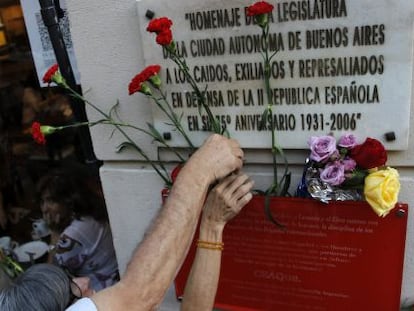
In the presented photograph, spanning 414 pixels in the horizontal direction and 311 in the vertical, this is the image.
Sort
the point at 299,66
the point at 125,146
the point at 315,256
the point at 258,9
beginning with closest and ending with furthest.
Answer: the point at 258,9
the point at 299,66
the point at 315,256
the point at 125,146

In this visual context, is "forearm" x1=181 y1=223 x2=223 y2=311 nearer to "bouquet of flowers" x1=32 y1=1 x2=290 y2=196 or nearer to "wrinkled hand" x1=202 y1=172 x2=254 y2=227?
"wrinkled hand" x1=202 y1=172 x2=254 y2=227

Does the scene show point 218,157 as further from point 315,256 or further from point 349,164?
point 315,256

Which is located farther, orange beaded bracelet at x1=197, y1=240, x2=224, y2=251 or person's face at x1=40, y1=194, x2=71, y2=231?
person's face at x1=40, y1=194, x2=71, y2=231

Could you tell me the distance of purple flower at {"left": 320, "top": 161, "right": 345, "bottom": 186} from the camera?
1.40 m

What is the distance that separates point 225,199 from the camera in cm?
149

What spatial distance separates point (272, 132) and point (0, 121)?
9.16 feet

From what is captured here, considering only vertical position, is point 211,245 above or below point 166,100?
below

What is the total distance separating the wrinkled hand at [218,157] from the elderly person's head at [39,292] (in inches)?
21.6

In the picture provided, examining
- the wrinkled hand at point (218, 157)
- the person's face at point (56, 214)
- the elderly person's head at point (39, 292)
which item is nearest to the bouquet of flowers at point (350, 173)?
the wrinkled hand at point (218, 157)

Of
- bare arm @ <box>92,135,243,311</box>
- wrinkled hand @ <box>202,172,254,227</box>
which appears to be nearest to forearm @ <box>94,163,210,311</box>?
bare arm @ <box>92,135,243,311</box>

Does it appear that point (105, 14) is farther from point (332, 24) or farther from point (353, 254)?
point (353, 254)

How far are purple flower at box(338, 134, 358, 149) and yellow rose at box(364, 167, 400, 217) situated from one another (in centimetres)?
11

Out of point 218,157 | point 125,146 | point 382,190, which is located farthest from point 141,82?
point 382,190

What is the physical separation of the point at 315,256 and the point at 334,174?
1.14 feet
